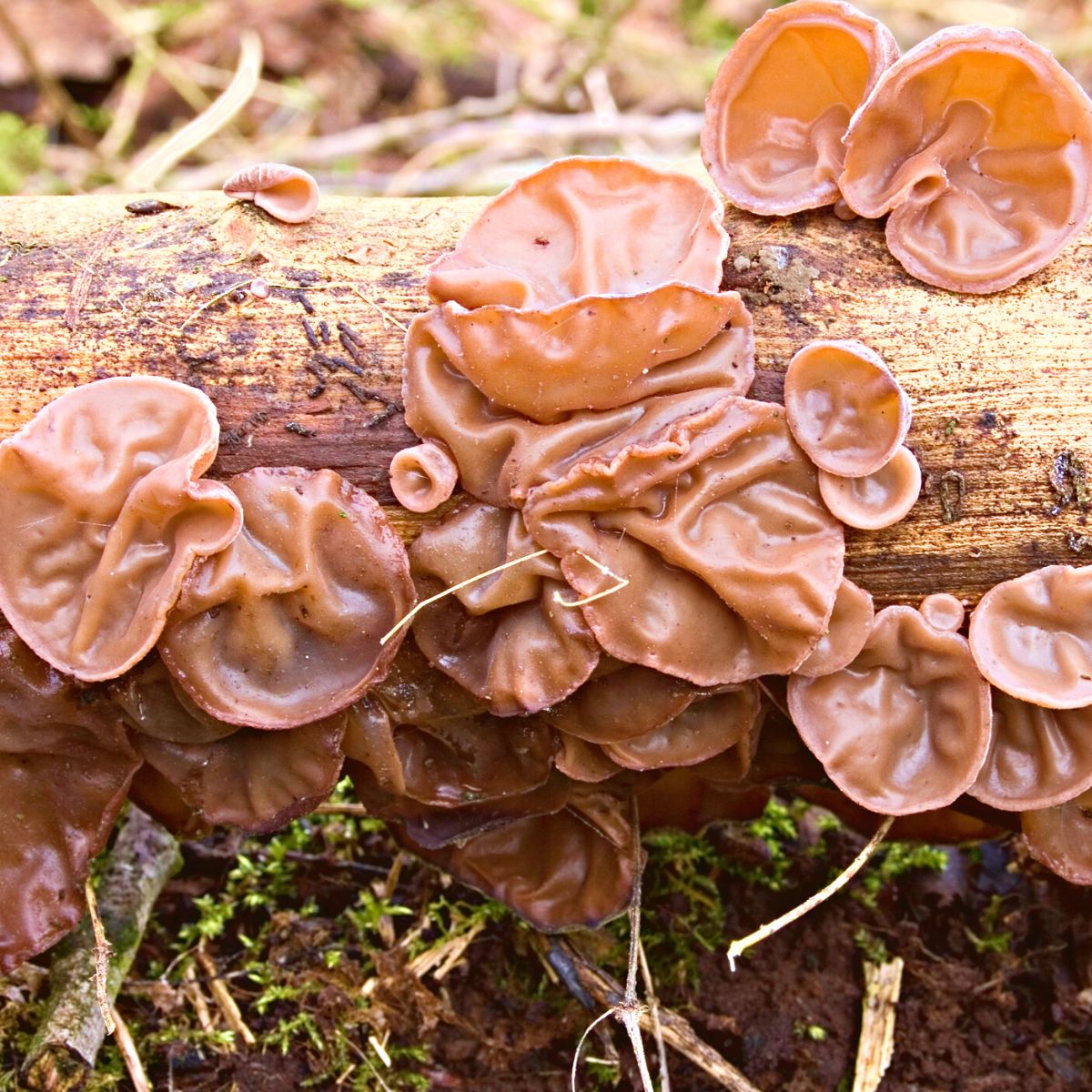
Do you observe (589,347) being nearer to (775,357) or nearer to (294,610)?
(775,357)

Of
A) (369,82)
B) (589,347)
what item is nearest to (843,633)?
(589,347)

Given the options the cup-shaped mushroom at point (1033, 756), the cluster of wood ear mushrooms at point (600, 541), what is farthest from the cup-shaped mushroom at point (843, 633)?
the cup-shaped mushroom at point (1033, 756)

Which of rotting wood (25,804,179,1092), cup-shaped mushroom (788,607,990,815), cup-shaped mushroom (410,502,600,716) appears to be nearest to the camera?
cup-shaped mushroom (410,502,600,716)

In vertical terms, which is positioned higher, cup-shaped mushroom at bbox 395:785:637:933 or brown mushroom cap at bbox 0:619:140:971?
brown mushroom cap at bbox 0:619:140:971

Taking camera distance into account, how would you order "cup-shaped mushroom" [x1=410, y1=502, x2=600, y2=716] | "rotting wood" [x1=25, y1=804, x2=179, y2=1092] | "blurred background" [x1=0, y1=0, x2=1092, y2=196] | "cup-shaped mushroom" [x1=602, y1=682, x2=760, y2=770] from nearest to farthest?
"cup-shaped mushroom" [x1=410, y1=502, x2=600, y2=716] → "cup-shaped mushroom" [x1=602, y1=682, x2=760, y2=770] → "rotting wood" [x1=25, y1=804, x2=179, y2=1092] → "blurred background" [x1=0, y1=0, x2=1092, y2=196]

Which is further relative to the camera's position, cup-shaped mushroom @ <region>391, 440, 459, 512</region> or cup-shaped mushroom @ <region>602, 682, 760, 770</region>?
cup-shaped mushroom @ <region>602, 682, 760, 770</region>

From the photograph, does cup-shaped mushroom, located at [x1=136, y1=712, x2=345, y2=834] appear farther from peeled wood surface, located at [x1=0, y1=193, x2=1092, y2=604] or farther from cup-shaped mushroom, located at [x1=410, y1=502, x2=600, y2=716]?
peeled wood surface, located at [x1=0, y1=193, x2=1092, y2=604]

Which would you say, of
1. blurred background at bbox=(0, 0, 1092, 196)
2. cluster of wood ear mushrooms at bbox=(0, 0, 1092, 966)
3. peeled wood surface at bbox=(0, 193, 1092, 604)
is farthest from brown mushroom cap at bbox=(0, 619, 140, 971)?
blurred background at bbox=(0, 0, 1092, 196)

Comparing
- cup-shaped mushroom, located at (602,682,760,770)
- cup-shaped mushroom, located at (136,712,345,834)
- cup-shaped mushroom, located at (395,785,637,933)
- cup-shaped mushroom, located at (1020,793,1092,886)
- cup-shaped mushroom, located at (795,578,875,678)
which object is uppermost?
cup-shaped mushroom, located at (795,578,875,678)
